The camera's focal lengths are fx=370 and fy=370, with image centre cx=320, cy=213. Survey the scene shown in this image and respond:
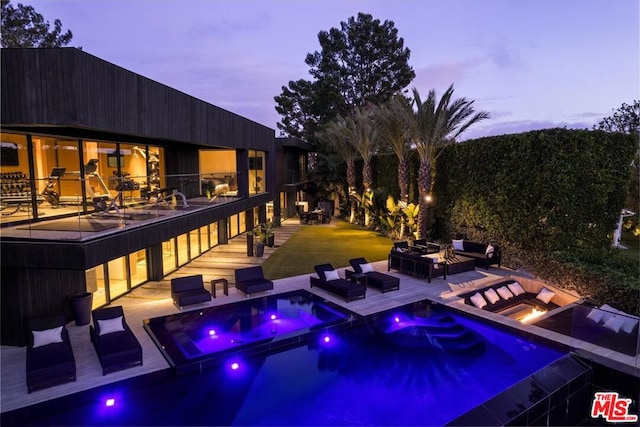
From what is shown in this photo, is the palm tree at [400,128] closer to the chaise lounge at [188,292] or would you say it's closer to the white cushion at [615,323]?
the white cushion at [615,323]

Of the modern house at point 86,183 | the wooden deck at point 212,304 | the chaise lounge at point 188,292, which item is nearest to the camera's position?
the wooden deck at point 212,304

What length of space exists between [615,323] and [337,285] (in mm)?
8224

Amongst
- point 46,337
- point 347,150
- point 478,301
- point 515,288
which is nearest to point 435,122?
point 515,288

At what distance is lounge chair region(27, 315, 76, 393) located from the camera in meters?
7.70

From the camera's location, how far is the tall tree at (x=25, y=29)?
3028cm

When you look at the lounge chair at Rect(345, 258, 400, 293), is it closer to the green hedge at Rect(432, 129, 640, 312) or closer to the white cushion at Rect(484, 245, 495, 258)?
the white cushion at Rect(484, 245, 495, 258)

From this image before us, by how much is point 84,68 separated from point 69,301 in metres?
6.65

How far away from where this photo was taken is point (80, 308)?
10.9m

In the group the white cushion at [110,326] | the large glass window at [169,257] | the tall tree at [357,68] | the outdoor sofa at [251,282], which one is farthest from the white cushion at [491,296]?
the tall tree at [357,68]

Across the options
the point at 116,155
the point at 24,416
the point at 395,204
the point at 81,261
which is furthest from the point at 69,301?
the point at 395,204

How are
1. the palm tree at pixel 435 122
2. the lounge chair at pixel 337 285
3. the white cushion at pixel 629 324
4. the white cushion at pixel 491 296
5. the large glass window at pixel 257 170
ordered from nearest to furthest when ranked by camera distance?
the white cushion at pixel 629 324, the lounge chair at pixel 337 285, the white cushion at pixel 491 296, the palm tree at pixel 435 122, the large glass window at pixel 257 170

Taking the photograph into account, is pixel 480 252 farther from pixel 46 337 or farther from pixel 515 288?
pixel 46 337

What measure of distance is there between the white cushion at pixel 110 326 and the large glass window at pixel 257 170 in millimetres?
14935

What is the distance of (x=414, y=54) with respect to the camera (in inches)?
1732
